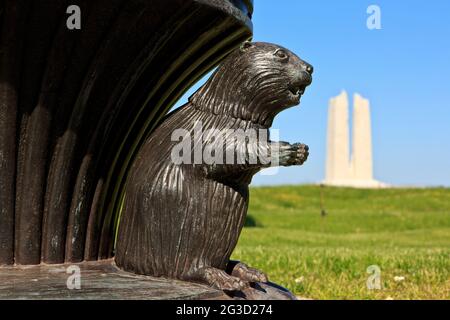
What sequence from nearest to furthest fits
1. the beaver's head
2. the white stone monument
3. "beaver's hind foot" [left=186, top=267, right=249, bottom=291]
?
"beaver's hind foot" [left=186, top=267, right=249, bottom=291] < the beaver's head < the white stone monument

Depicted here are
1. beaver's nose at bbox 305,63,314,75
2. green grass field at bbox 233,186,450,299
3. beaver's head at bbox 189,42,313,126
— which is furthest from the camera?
green grass field at bbox 233,186,450,299

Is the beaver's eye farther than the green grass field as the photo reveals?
No

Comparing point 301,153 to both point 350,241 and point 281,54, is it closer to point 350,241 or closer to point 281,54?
point 281,54

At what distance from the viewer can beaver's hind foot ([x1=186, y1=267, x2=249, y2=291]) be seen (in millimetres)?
2373

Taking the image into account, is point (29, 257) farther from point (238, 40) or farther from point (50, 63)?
point (238, 40)

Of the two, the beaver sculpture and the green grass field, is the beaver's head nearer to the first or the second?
the beaver sculpture

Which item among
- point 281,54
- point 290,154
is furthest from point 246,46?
point 290,154

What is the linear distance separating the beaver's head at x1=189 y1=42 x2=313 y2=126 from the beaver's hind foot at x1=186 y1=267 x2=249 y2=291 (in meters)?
0.67

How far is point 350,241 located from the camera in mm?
11469

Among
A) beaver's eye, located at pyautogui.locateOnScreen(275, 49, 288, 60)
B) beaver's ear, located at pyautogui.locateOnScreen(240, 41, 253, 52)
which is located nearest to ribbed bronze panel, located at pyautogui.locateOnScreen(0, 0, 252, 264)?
beaver's ear, located at pyautogui.locateOnScreen(240, 41, 253, 52)
